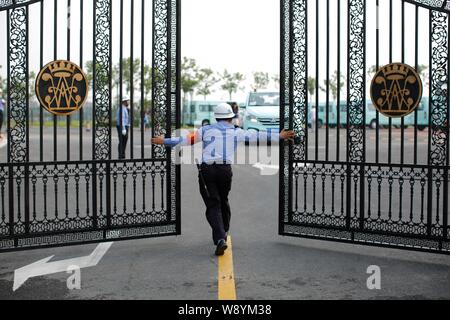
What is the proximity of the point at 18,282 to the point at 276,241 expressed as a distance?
129 inches

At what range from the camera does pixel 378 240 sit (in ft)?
25.5

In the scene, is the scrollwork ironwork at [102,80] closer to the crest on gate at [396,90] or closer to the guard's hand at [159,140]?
the guard's hand at [159,140]

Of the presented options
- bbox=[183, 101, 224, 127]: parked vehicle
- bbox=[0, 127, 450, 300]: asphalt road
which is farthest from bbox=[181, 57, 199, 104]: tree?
bbox=[0, 127, 450, 300]: asphalt road

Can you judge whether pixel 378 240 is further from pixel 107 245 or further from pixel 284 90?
pixel 107 245

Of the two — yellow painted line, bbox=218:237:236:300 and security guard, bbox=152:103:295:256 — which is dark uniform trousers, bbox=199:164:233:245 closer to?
security guard, bbox=152:103:295:256

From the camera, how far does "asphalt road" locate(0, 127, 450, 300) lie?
5816mm

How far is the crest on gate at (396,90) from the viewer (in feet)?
24.2

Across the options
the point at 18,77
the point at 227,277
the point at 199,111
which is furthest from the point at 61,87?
the point at 199,111

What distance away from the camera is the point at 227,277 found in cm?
633

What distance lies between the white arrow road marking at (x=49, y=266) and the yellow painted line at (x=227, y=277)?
53.8 inches

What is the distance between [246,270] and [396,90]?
2.72 metres

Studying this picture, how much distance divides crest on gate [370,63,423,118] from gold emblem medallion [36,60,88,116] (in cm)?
339

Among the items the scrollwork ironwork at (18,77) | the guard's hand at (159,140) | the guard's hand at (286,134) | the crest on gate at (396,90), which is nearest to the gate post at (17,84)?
the scrollwork ironwork at (18,77)
